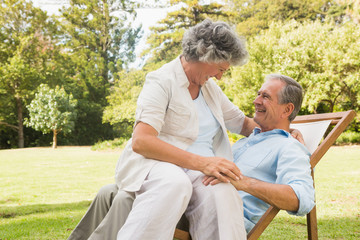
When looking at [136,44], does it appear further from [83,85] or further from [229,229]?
[229,229]

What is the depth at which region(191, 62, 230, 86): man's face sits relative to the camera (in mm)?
2088

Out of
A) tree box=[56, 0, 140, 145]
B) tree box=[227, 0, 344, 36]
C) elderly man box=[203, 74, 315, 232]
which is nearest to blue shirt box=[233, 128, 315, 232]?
elderly man box=[203, 74, 315, 232]

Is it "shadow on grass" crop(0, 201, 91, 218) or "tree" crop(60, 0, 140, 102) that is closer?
"shadow on grass" crop(0, 201, 91, 218)

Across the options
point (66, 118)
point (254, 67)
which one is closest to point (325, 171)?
point (254, 67)

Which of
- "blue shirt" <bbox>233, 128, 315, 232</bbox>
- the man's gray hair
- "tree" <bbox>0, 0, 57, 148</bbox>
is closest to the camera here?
"blue shirt" <bbox>233, 128, 315, 232</bbox>

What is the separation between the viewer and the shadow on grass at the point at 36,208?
5.41 m

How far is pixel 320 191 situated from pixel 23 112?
818 inches

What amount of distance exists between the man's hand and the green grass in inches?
90.9

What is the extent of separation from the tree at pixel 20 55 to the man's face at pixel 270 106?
2146 centimetres

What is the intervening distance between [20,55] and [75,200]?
18.7m

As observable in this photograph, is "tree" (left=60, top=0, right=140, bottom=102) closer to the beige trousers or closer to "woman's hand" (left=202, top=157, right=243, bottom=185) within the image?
the beige trousers

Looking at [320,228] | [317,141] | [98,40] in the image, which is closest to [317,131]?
[317,141]

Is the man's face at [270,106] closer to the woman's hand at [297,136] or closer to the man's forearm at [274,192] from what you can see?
the woman's hand at [297,136]

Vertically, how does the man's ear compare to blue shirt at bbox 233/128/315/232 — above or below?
above
